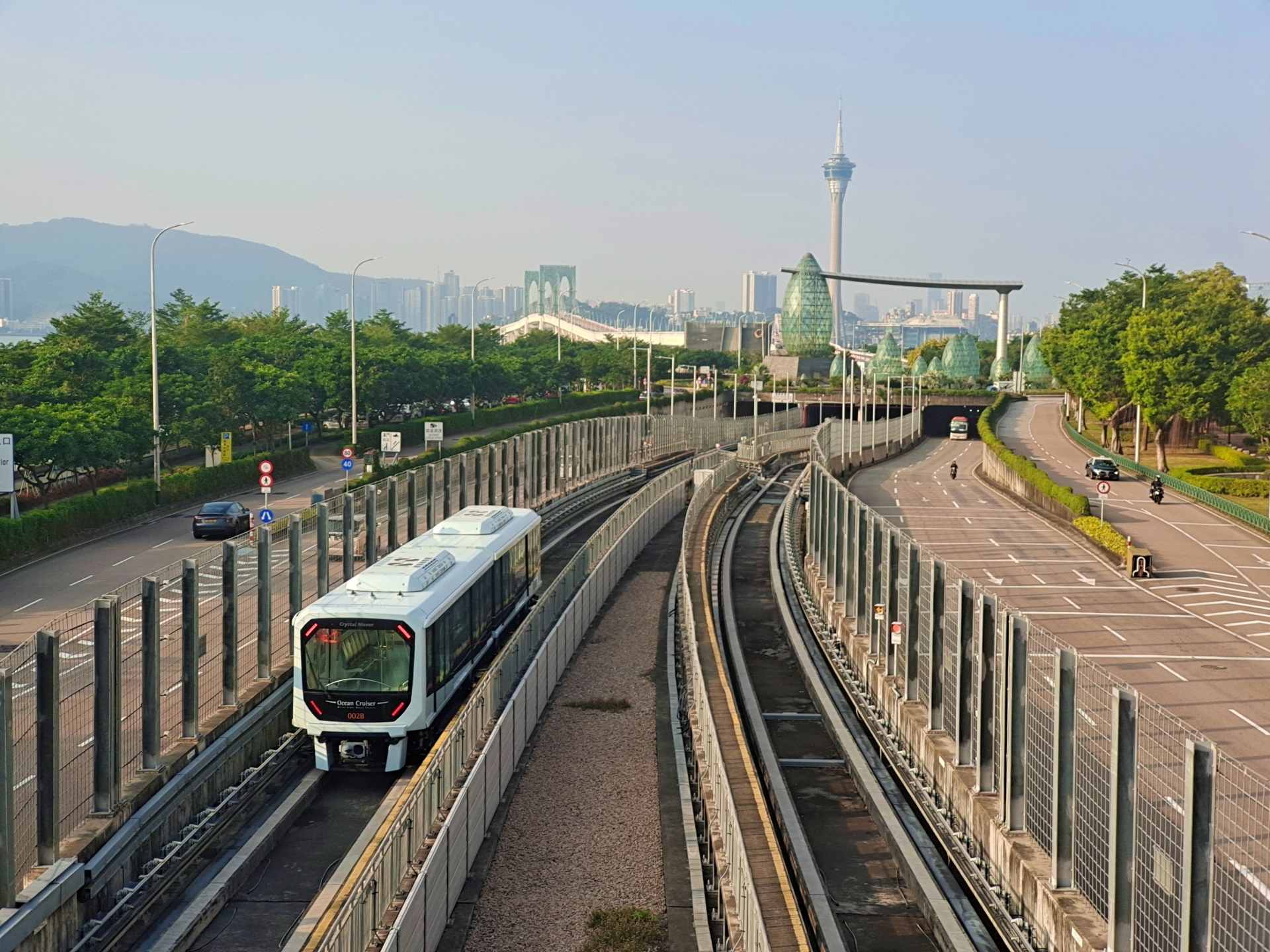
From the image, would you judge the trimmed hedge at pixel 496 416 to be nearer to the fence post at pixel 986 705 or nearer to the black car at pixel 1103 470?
the black car at pixel 1103 470

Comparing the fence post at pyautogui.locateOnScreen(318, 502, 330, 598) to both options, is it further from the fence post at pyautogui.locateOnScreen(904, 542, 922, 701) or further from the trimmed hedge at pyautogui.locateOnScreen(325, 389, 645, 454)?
the trimmed hedge at pyautogui.locateOnScreen(325, 389, 645, 454)

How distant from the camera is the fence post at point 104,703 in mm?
15531

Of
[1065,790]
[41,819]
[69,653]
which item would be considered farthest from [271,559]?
[1065,790]

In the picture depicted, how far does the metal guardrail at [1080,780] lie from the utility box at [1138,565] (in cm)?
2328

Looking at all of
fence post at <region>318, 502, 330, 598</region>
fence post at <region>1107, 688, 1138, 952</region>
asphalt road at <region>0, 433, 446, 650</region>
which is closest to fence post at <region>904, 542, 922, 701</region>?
fence post at <region>1107, 688, 1138, 952</region>

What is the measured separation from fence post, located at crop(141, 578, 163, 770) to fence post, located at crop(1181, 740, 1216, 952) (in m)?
12.7

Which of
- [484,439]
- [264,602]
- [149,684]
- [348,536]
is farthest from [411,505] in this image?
[484,439]

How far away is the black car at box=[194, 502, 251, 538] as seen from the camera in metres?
43.2

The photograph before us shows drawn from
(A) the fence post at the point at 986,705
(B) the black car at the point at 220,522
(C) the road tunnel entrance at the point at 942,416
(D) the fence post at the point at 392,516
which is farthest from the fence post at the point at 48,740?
(C) the road tunnel entrance at the point at 942,416

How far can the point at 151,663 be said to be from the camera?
666 inches

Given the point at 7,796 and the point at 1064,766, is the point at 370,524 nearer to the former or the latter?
the point at 7,796

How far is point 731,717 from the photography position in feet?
67.0

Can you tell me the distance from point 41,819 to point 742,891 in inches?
316

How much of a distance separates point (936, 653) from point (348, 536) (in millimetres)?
12138
